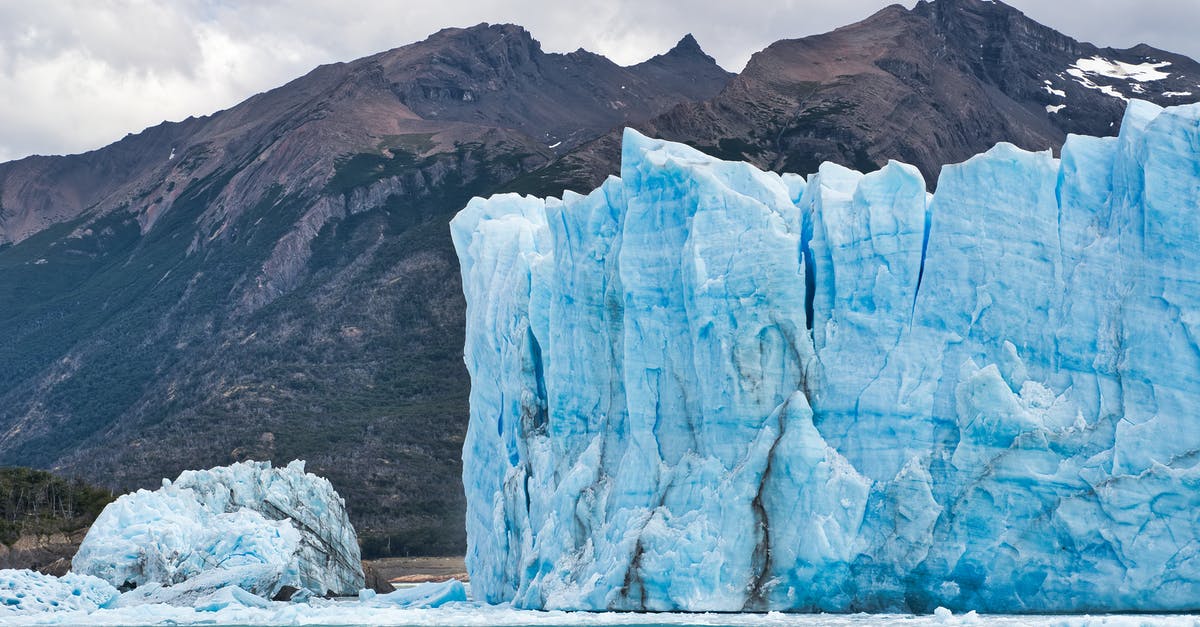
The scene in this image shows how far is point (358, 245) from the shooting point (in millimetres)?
120562

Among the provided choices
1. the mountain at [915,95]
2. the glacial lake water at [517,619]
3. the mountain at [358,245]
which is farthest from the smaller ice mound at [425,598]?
the mountain at [915,95]

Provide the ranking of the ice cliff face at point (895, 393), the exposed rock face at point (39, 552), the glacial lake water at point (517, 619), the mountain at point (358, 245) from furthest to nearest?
the mountain at point (358, 245) < the exposed rock face at point (39, 552) < the ice cliff face at point (895, 393) < the glacial lake water at point (517, 619)

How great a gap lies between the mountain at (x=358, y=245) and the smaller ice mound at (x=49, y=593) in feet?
105

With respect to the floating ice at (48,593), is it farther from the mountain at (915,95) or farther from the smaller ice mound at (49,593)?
the mountain at (915,95)

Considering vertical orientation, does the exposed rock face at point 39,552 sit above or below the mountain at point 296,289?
below

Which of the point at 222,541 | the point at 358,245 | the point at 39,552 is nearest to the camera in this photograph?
the point at 222,541

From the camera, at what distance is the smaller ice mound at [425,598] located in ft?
115

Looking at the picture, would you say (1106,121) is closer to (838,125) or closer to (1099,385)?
(838,125)

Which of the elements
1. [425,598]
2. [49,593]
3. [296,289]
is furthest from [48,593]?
[296,289]

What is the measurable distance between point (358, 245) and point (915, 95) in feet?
157

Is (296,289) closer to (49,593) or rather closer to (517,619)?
(49,593)

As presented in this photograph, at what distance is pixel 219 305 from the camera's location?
117625 millimetres

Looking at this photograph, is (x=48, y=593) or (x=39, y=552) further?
(x=39, y=552)

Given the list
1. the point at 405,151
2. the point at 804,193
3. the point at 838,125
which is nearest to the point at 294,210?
the point at 405,151
